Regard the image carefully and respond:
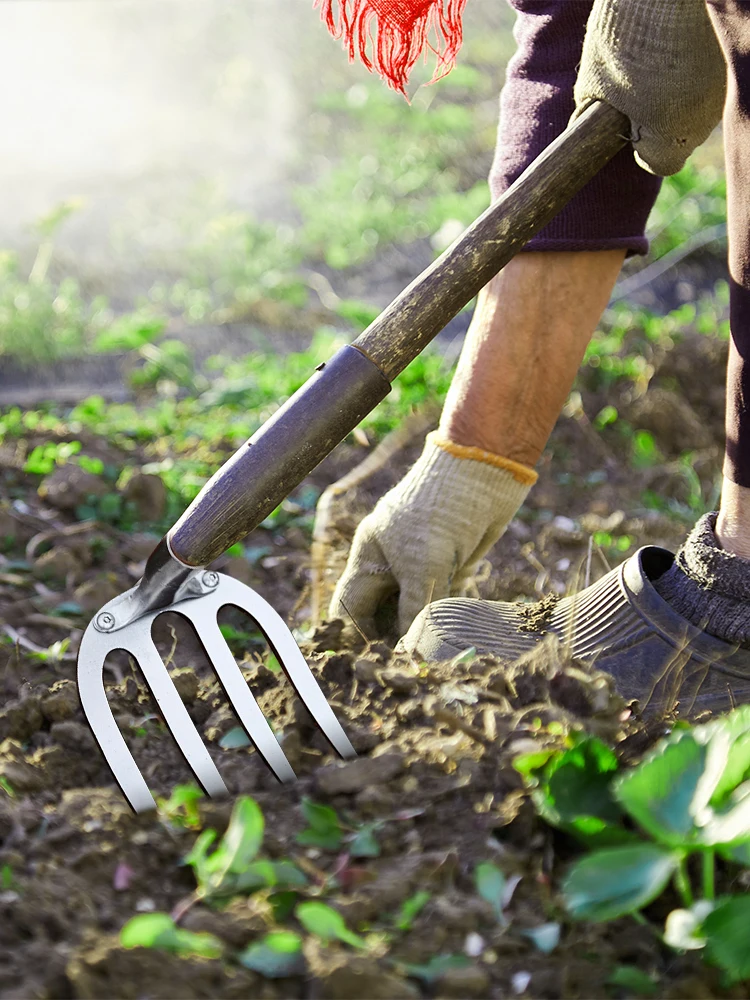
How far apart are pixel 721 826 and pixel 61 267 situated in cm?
495

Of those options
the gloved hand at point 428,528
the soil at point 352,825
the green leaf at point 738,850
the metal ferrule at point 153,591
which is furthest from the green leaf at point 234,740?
the green leaf at point 738,850

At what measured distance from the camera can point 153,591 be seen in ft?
5.31

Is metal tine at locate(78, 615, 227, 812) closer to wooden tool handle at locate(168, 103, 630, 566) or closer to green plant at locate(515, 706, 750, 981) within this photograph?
wooden tool handle at locate(168, 103, 630, 566)

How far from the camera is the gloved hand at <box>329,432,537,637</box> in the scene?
6.73ft

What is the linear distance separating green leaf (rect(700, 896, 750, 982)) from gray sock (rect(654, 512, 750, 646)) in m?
0.78

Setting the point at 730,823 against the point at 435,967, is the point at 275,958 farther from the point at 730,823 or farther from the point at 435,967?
the point at 730,823

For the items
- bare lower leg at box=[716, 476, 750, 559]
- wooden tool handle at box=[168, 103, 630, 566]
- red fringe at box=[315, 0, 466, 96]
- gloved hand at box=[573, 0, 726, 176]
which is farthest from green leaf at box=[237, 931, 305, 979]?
red fringe at box=[315, 0, 466, 96]

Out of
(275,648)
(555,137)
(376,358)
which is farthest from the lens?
(555,137)

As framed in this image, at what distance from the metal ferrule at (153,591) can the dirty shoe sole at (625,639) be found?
0.37 m

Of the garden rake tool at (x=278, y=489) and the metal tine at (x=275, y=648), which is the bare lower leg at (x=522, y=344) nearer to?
the garden rake tool at (x=278, y=489)

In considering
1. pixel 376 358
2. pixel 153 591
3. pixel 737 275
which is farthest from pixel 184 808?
pixel 737 275

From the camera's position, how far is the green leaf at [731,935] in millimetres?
969

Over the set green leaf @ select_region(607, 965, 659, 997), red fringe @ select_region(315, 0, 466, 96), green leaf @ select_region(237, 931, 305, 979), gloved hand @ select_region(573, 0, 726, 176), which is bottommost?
green leaf @ select_region(607, 965, 659, 997)

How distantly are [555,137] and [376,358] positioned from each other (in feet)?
2.19
